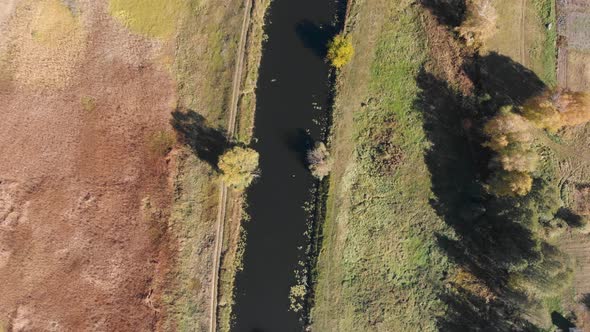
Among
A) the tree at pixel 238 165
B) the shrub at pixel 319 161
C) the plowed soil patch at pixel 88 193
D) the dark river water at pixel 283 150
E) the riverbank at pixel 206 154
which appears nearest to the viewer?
the tree at pixel 238 165

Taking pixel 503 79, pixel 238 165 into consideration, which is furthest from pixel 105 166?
pixel 503 79

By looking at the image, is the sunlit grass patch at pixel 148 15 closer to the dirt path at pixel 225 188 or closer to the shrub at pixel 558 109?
the dirt path at pixel 225 188

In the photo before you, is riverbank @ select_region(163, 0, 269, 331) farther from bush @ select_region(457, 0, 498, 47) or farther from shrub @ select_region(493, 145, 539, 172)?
shrub @ select_region(493, 145, 539, 172)

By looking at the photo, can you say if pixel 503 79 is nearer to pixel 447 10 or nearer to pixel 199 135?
pixel 447 10

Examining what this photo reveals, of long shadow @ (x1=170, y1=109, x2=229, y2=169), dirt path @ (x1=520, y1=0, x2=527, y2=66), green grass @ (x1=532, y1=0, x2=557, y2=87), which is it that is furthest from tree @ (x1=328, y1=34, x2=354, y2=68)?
green grass @ (x1=532, y1=0, x2=557, y2=87)

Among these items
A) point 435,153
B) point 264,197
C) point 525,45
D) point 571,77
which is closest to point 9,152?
point 264,197

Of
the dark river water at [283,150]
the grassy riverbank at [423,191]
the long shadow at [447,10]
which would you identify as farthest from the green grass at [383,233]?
the long shadow at [447,10]
